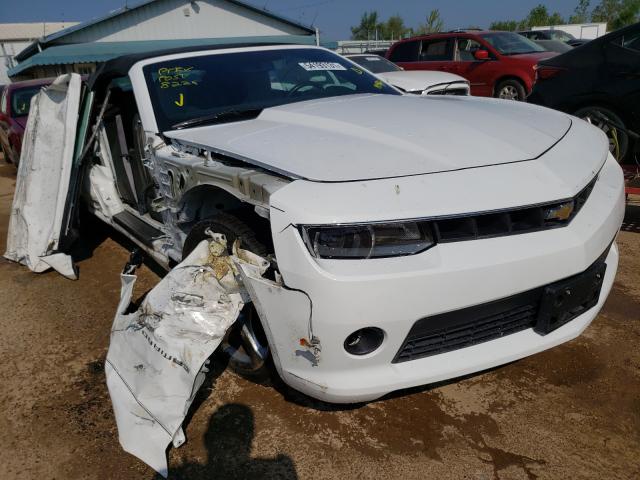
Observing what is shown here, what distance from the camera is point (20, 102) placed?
7.43 meters

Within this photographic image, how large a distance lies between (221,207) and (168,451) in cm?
120

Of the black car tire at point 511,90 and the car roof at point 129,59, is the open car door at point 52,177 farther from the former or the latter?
the black car tire at point 511,90

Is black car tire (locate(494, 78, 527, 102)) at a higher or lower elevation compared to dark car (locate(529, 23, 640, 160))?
lower

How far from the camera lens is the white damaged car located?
1705 millimetres

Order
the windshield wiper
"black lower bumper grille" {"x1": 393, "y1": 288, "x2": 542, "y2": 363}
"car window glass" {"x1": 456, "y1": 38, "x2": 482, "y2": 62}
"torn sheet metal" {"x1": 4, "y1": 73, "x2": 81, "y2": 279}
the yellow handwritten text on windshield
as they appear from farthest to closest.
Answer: "car window glass" {"x1": 456, "y1": 38, "x2": 482, "y2": 62}, "torn sheet metal" {"x1": 4, "y1": 73, "x2": 81, "y2": 279}, the yellow handwritten text on windshield, the windshield wiper, "black lower bumper grille" {"x1": 393, "y1": 288, "x2": 542, "y2": 363}

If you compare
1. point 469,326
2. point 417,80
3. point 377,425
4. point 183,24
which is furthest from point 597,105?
point 183,24

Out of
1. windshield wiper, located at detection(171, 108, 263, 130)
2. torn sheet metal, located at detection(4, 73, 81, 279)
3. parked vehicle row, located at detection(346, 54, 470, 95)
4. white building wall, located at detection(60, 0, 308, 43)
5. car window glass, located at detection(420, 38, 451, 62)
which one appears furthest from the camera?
white building wall, located at detection(60, 0, 308, 43)

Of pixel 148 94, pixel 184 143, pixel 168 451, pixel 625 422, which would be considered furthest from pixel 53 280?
pixel 625 422

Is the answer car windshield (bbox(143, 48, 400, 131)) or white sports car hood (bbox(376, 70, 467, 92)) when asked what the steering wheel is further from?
white sports car hood (bbox(376, 70, 467, 92))

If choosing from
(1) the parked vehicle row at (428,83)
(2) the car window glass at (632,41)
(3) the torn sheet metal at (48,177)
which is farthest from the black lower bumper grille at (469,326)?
(1) the parked vehicle row at (428,83)

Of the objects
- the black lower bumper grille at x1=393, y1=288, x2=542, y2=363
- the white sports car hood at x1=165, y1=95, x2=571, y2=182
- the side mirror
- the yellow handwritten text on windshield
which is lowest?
the black lower bumper grille at x1=393, y1=288, x2=542, y2=363

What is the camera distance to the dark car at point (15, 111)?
7.14m

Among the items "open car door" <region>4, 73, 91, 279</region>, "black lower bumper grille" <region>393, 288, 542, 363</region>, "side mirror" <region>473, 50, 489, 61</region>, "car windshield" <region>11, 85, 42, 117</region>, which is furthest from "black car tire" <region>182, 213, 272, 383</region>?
"side mirror" <region>473, 50, 489, 61</region>

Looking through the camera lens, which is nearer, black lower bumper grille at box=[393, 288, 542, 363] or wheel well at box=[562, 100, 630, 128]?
black lower bumper grille at box=[393, 288, 542, 363]
